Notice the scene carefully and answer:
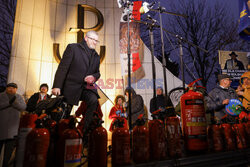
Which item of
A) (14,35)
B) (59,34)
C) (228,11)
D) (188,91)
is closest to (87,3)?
(59,34)

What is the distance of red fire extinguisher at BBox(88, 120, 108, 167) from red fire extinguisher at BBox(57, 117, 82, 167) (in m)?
0.06

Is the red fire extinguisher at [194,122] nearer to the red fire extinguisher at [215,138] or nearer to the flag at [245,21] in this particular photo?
the red fire extinguisher at [215,138]

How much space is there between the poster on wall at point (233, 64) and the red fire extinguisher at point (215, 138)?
14.0ft

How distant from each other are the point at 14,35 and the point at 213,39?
6479mm

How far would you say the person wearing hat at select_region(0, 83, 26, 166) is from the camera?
1.80m

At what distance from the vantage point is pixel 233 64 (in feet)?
16.0

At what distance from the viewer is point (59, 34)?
3309mm

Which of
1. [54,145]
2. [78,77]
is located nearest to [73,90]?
[78,77]

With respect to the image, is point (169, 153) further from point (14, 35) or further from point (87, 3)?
point (87, 3)

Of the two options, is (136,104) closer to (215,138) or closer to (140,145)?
(215,138)

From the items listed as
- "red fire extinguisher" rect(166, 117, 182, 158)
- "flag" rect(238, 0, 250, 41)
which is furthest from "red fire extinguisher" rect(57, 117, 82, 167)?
"flag" rect(238, 0, 250, 41)

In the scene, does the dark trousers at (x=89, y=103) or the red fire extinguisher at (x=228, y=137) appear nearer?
the red fire extinguisher at (x=228, y=137)

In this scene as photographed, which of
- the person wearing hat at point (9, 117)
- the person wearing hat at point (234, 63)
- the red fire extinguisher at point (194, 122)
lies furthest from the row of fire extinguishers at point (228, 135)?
the person wearing hat at point (234, 63)

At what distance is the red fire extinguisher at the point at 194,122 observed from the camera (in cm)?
96
